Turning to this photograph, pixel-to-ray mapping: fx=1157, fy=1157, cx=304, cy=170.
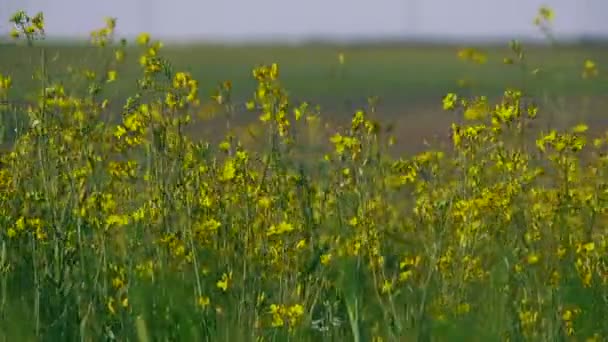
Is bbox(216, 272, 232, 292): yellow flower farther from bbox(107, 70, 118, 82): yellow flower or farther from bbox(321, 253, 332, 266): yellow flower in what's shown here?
A: bbox(107, 70, 118, 82): yellow flower

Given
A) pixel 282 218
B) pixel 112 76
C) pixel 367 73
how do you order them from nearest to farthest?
1. pixel 282 218
2. pixel 112 76
3. pixel 367 73

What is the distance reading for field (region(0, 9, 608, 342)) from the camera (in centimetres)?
367

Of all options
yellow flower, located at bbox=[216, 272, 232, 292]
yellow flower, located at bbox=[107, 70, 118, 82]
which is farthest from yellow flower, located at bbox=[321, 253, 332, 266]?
yellow flower, located at bbox=[107, 70, 118, 82]

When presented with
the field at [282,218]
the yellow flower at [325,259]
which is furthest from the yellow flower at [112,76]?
the yellow flower at [325,259]

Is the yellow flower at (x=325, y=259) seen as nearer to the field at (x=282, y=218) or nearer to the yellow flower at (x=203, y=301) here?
the field at (x=282, y=218)

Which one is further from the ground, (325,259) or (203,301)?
(325,259)

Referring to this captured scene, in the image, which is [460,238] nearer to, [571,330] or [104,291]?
[571,330]

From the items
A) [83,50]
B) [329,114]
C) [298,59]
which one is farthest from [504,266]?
[298,59]

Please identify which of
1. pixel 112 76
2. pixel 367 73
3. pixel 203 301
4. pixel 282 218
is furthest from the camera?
pixel 367 73

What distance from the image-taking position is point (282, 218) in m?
3.88

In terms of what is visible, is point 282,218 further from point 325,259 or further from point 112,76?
point 112,76

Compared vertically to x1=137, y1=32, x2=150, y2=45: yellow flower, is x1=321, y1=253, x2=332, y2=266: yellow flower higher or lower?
lower

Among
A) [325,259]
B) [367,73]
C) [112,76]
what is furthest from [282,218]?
[367,73]

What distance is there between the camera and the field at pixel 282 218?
12.0 ft
